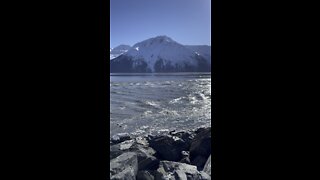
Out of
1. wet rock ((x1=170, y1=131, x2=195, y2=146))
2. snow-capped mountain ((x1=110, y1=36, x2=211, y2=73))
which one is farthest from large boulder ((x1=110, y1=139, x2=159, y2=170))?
snow-capped mountain ((x1=110, y1=36, x2=211, y2=73))

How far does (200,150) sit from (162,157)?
74cm

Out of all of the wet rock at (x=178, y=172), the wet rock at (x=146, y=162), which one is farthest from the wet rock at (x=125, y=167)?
the wet rock at (x=178, y=172)

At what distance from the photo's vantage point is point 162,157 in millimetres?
4270

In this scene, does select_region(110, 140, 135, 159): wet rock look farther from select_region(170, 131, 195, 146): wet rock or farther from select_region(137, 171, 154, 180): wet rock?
select_region(170, 131, 195, 146): wet rock

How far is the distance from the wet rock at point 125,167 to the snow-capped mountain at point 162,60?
286ft

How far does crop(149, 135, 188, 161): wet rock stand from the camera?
4.27 m

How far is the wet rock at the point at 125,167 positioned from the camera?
10.5 ft

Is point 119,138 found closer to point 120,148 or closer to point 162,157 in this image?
point 120,148

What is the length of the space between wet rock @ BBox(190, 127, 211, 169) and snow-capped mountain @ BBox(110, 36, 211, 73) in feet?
283
